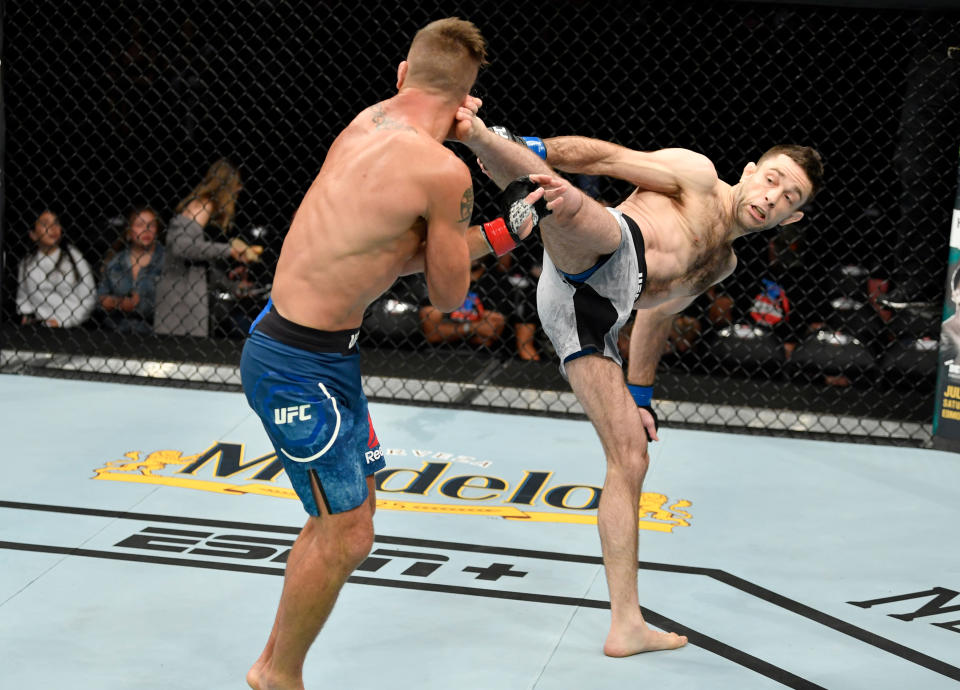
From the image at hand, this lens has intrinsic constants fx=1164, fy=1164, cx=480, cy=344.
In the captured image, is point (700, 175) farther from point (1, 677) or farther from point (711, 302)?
point (711, 302)

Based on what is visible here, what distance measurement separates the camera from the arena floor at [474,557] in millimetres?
2498

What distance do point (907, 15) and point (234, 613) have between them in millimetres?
3742

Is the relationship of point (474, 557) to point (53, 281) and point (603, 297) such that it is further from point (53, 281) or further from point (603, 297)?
point (53, 281)

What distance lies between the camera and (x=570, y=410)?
14.6 feet

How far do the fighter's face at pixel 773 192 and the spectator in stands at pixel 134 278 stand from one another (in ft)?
10.4

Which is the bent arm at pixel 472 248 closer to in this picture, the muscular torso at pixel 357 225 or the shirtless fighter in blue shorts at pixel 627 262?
the muscular torso at pixel 357 225

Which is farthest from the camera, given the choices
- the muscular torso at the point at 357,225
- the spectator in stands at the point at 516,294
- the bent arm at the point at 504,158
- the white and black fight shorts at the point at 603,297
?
the spectator in stands at the point at 516,294

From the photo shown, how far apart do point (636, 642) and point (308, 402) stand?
966 mm

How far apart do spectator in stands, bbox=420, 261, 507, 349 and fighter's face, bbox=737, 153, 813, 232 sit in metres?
2.37

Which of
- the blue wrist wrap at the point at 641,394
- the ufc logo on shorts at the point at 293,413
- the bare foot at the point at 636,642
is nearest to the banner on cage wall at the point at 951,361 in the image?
the blue wrist wrap at the point at 641,394

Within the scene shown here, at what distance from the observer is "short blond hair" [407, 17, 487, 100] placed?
2094 millimetres

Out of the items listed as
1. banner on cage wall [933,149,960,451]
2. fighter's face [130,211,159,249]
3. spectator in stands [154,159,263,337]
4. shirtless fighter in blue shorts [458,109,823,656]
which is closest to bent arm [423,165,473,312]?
shirtless fighter in blue shorts [458,109,823,656]

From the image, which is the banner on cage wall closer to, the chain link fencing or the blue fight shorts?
the chain link fencing

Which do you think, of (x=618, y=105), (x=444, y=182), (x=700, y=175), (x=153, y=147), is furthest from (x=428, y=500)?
(x=153, y=147)
